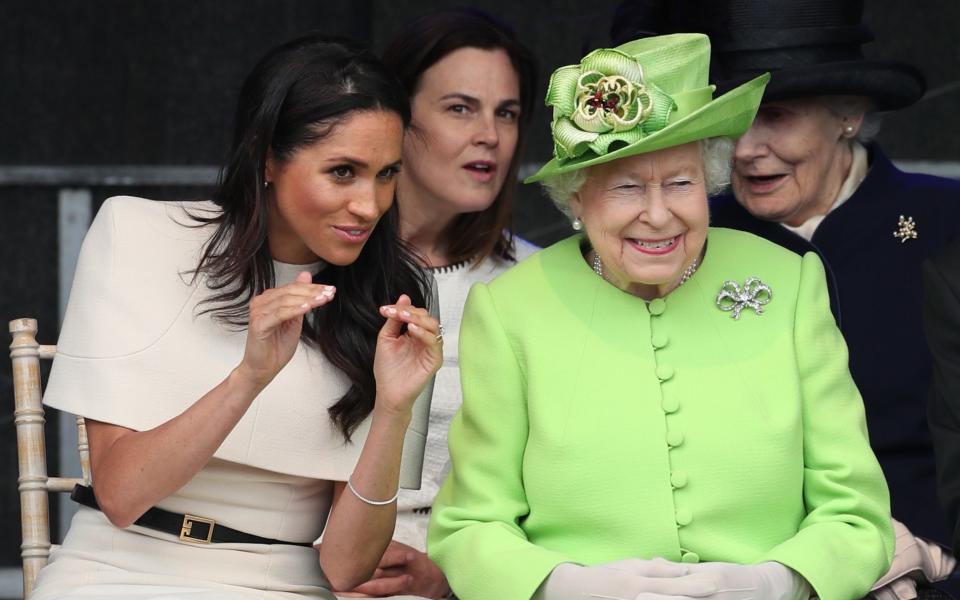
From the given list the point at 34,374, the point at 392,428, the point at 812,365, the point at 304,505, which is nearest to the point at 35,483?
the point at 34,374

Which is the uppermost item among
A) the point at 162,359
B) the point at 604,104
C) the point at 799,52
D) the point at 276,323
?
the point at 799,52

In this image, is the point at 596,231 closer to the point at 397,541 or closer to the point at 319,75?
the point at 319,75

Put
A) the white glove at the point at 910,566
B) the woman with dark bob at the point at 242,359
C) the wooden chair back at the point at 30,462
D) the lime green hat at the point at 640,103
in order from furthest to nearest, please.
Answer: the wooden chair back at the point at 30,462 → the white glove at the point at 910,566 → the woman with dark bob at the point at 242,359 → the lime green hat at the point at 640,103

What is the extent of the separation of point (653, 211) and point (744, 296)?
0.96 ft

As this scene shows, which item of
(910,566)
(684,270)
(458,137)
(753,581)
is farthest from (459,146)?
(753,581)

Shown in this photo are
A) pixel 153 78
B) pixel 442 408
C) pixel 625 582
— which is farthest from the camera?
pixel 153 78

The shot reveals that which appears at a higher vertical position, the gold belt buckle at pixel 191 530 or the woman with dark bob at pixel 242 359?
the woman with dark bob at pixel 242 359

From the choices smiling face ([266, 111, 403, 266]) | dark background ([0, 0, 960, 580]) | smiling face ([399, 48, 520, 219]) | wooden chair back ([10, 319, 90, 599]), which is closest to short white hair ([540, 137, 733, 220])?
smiling face ([266, 111, 403, 266])

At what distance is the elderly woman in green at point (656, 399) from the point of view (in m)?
3.19

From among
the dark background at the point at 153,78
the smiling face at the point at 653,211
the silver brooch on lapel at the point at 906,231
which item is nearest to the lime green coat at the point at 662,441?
the smiling face at the point at 653,211

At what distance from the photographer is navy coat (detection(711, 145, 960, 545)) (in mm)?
3852

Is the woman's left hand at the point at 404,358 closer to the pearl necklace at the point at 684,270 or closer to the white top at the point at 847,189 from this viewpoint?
the pearl necklace at the point at 684,270

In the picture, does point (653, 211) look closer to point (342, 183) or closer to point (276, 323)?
point (342, 183)

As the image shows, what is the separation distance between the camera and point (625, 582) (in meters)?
3.04
